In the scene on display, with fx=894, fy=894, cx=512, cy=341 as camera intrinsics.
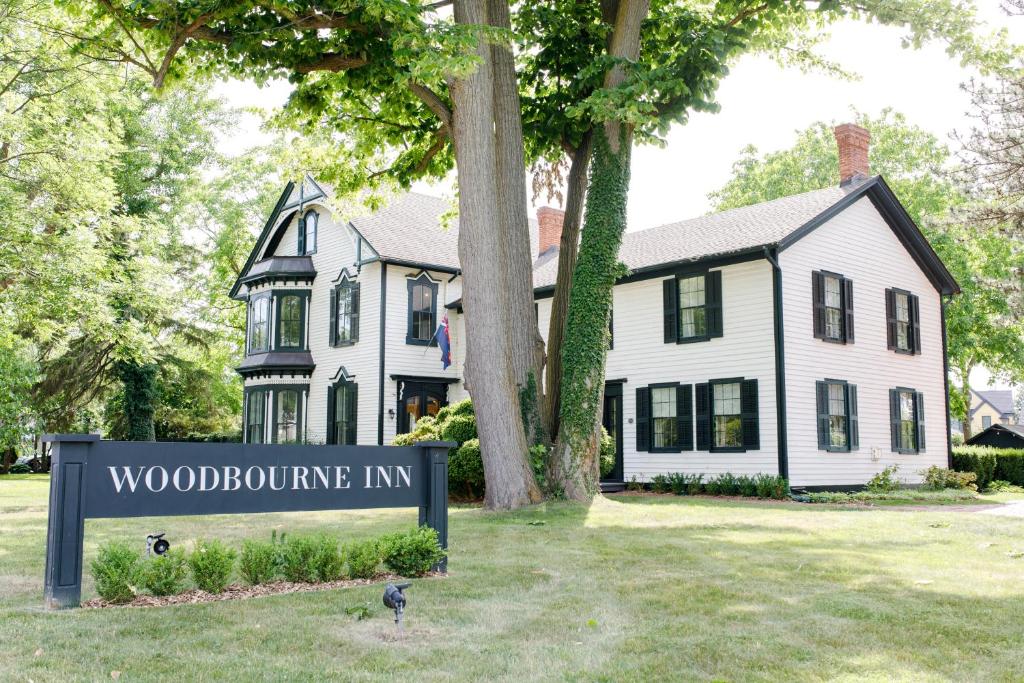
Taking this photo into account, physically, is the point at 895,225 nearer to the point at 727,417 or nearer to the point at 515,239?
the point at 727,417

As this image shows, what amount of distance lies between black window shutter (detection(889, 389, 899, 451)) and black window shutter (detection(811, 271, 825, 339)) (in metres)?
3.31

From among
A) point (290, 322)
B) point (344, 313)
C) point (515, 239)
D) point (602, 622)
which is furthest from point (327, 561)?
point (290, 322)

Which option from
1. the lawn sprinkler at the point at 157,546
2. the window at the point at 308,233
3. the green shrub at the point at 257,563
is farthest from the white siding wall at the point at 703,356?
the lawn sprinkler at the point at 157,546

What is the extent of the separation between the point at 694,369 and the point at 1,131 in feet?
58.2

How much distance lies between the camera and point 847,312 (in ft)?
67.9

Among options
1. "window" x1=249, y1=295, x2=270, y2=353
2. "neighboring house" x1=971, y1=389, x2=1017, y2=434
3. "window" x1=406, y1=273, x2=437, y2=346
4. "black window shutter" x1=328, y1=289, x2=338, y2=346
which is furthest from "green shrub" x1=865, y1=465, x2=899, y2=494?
"neighboring house" x1=971, y1=389, x2=1017, y2=434

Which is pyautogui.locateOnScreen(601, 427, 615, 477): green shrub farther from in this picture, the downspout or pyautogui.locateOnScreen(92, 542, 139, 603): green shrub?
pyautogui.locateOnScreen(92, 542, 139, 603): green shrub

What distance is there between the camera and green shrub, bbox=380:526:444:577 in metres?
7.30

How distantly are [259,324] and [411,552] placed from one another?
21426 mm

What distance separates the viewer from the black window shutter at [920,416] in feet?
73.3

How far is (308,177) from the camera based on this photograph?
27.4 metres

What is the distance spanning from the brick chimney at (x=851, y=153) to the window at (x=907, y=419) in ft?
17.8

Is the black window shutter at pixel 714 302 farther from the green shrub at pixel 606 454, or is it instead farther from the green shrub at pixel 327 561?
the green shrub at pixel 327 561

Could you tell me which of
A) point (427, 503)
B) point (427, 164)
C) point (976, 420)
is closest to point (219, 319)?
point (427, 164)
